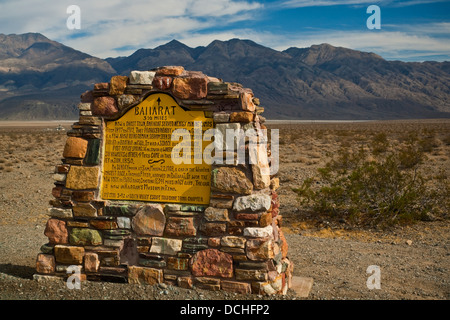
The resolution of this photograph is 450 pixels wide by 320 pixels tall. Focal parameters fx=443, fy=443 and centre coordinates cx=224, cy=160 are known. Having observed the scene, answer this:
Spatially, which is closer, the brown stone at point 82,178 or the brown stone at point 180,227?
the brown stone at point 180,227

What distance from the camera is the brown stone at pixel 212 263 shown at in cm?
466

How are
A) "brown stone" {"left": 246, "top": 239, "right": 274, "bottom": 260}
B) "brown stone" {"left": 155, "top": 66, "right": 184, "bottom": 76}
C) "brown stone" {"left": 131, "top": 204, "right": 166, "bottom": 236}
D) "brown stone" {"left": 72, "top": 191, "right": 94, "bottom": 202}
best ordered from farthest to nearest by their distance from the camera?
"brown stone" {"left": 72, "top": 191, "right": 94, "bottom": 202} < "brown stone" {"left": 155, "top": 66, "right": 184, "bottom": 76} < "brown stone" {"left": 131, "top": 204, "right": 166, "bottom": 236} < "brown stone" {"left": 246, "top": 239, "right": 274, "bottom": 260}

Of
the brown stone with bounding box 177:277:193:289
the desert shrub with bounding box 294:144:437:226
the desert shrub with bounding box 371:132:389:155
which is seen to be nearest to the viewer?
the brown stone with bounding box 177:277:193:289

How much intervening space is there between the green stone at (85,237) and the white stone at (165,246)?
665 mm

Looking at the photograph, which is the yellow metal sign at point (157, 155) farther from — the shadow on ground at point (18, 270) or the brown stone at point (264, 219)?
the shadow on ground at point (18, 270)

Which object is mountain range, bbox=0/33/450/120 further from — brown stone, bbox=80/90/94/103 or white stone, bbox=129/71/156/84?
white stone, bbox=129/71/156/84

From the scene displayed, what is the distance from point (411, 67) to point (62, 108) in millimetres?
146789

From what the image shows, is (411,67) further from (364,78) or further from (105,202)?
(105,202)

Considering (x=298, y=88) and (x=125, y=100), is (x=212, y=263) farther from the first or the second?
(x=298, y=88)

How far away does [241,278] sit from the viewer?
464 centimetres

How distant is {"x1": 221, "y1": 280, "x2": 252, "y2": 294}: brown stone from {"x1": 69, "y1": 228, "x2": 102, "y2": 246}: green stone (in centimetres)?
152

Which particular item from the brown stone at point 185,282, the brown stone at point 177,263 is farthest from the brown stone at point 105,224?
the brown stone at point 185,282

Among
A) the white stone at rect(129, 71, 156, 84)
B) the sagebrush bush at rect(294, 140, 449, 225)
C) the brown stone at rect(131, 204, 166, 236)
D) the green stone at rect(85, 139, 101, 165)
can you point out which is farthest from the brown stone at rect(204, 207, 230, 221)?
the sagebrush bush at rect(294, 140, 449, 225)

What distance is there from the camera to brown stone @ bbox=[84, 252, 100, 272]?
198 inches
